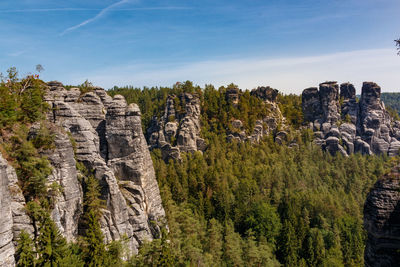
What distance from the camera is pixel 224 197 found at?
57156mm

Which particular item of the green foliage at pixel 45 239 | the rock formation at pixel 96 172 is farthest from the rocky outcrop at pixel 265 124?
the green foliage at pixel 45 239

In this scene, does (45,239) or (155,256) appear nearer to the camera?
(45,239)

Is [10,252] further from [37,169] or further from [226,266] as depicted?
[226,266]

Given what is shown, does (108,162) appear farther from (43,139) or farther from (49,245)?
(49,245)

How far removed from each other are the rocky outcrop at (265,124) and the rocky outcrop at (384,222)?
219 feet

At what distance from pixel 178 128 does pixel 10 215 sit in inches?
2589

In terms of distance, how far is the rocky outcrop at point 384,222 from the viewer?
17375 mm

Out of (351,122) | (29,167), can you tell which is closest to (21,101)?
(29,167)

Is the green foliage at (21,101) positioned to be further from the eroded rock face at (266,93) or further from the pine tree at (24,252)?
the eroded rock face at (266,93)

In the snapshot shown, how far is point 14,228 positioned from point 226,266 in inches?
1140

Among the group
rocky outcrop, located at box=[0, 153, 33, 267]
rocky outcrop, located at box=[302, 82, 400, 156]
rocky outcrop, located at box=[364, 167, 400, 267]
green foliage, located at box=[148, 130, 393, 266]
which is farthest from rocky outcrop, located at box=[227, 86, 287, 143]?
rocky outcrop, located at box=[0, 153, 33, 267]

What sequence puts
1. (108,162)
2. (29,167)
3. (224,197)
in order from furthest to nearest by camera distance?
(224,197)
(108,162)
(29,167)

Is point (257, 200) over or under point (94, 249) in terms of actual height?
under

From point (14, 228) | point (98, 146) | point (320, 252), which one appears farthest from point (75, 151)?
point (320, 252)
